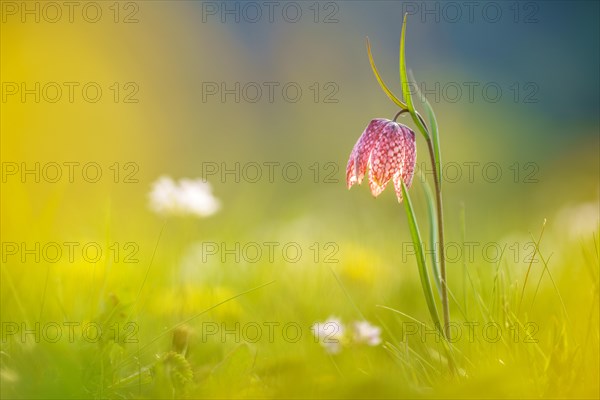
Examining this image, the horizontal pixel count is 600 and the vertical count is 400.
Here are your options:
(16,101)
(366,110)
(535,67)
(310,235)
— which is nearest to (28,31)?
(16,101)

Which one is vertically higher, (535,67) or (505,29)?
(505,29)

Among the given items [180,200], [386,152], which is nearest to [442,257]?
[386,152]

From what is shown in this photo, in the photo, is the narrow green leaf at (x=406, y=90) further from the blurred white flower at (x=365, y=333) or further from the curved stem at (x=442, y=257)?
the blurred white flower at (x=365, y=333)

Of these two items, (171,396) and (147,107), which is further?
(147,107)

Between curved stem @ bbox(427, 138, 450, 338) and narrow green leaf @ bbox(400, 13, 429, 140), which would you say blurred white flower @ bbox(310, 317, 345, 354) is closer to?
curved stem @ bbox(427, 138, 450, 338)

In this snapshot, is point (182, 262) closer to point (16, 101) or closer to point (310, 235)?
point (310, 235)

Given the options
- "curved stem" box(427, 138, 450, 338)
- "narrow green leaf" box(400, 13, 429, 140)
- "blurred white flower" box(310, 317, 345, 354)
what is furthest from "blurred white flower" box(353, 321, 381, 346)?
"narrow green leaf" box(400, 13, 429, 140)

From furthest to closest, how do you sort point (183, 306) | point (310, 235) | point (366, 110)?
1. point (366, 110)
2. point (310, 235)
3. point (183, 306)

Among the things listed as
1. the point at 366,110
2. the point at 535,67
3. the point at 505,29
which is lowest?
the point at 366,110
